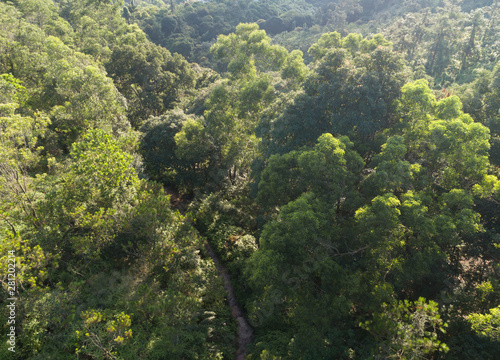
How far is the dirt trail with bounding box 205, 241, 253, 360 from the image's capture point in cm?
1285

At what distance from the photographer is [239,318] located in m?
14.3

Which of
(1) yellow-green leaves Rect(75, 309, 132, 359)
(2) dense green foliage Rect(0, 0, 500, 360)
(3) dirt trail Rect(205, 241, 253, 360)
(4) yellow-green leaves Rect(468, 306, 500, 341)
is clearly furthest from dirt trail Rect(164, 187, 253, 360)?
(4) yellow-green leaves Rect(468, 306, 500, 341)

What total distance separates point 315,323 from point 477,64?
37.8m

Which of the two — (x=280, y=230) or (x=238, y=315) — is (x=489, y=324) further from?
(x=238, y=315)

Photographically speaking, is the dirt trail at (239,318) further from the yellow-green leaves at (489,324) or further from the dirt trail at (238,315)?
the yellow-green leaves at (489,324)

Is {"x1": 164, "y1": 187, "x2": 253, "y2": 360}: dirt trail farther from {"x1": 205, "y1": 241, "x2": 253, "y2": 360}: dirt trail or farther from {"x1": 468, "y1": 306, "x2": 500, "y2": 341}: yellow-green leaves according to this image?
{"x1": 468, "y1": 306, "x2": 500, "y2": 341}: yellow-green leaves

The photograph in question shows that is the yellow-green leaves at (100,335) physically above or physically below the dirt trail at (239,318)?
above

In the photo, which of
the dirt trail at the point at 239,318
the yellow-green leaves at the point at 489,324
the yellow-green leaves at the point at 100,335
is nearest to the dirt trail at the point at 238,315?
the dirt trail at the point at 239,318

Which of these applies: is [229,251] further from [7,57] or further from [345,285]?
[7,57]

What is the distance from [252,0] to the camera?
8412 centimetres

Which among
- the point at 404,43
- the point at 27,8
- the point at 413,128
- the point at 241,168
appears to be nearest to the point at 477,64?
the point at 404,43

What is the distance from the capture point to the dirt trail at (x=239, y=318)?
12850mm

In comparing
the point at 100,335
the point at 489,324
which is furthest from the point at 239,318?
the point at 489,324

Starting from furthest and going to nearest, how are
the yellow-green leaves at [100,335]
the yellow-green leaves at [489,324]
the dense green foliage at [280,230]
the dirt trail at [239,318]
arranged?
the dirt trail at [239,318]
the dense green foliage at [280,230]
the yellow-green leaves at [100,335]
the yellow-green leaves at [489,324]
